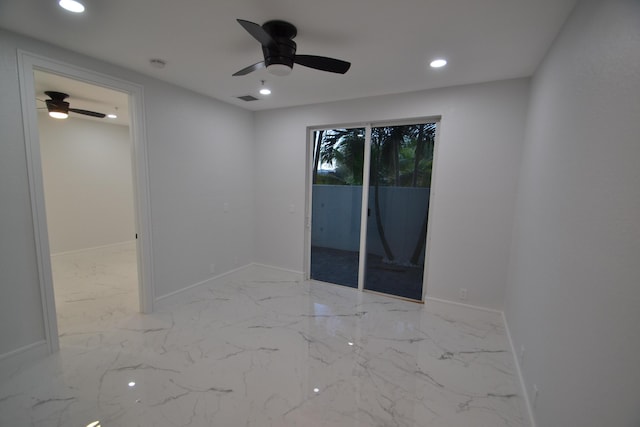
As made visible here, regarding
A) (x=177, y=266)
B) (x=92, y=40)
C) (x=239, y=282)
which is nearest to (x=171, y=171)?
(x=177, y=266)

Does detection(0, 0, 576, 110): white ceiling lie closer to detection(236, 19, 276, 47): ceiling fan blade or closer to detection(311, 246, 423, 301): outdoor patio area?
detection(236, 19, 276, 47): ceiling fan blade

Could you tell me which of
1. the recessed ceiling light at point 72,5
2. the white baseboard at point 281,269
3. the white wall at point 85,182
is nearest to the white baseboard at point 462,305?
the white baseboard at point 281,269

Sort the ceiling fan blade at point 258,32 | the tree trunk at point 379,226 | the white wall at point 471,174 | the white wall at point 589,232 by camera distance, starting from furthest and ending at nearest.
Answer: the tree trunk at point 379,226 < the white wall at point 471,174 < the ceiling fan blade at point 258,32 < the white wall at point 589,232

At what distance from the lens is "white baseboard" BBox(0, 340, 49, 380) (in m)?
2.10

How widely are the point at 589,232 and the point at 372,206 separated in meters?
2.57

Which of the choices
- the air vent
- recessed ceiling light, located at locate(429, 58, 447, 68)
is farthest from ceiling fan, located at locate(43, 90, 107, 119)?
recessed ceiling light, located at locate(429, 58, 447, 68)

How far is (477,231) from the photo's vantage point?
120 inches

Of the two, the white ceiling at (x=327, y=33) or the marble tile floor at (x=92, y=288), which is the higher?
the white ceiling at (x=327, y=33)

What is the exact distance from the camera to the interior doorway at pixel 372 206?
3.46 metres

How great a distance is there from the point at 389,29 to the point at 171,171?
107 inches

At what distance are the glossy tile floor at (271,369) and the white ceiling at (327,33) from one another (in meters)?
2.55

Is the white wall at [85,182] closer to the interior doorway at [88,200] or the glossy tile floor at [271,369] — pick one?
the interior doorway at [88,200]

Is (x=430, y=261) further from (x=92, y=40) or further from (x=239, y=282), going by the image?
(x=92, y=40)

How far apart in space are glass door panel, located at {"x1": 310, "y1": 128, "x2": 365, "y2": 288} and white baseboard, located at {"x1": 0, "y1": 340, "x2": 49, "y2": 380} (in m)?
2.98
